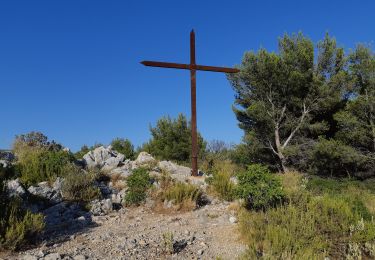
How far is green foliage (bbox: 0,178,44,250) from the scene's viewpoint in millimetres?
5328

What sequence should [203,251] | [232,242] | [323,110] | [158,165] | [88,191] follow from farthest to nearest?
[323,110], [158,165], [88,191], [232,242], [203,251]

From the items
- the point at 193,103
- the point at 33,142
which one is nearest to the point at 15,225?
the point at 193,103

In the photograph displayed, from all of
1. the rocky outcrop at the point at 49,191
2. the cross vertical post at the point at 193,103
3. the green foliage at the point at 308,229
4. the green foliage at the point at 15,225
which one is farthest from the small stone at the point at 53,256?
the cross vertical post at the point at 193,103

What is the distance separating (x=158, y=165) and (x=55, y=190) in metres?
4.79

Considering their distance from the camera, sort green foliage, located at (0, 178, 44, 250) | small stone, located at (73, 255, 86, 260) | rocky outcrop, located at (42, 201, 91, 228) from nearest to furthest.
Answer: small stone, located at (73, 255, 86, 260), green foliage, located at (0, 178, 44, 250), rocky outcrop, located at (42, 201, 91, 228)

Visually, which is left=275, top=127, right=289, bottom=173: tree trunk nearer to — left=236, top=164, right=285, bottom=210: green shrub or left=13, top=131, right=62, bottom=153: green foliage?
left=13, top=131, right=62, bottom=153: green foliage

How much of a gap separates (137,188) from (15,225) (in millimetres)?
3279

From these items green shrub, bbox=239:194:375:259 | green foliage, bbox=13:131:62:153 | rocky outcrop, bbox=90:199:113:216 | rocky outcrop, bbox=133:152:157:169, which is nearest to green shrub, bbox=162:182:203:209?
rocky outcrop, bbox=90:199:113:216

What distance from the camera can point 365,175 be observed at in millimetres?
20484

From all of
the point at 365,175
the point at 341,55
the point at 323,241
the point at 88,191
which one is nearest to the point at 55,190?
the point at 88,191

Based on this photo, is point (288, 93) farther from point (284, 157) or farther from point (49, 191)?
point (49, 191)

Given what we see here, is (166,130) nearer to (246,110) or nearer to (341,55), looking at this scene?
(246,110)

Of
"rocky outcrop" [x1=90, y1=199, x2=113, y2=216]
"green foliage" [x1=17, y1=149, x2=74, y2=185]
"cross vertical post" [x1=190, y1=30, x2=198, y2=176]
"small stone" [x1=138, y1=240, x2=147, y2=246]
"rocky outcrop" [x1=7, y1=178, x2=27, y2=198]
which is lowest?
"small stone" [x1=138, y1=240, x2=147, y2=246]

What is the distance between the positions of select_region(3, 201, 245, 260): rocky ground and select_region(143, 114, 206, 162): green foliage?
15.6 metres
